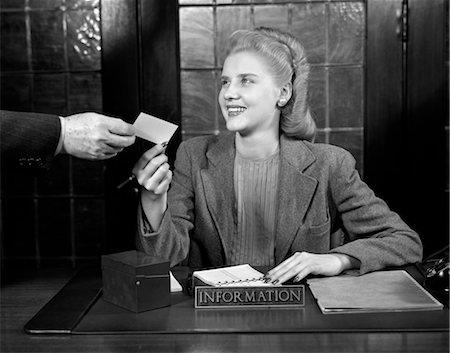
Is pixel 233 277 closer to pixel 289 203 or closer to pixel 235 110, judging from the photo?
pixel 289 203

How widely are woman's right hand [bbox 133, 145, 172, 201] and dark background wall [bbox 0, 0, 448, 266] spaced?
1.02 meters

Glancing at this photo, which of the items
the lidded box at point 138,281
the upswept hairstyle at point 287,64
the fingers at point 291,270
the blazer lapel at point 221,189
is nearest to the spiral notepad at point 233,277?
the fingers at point 291,270

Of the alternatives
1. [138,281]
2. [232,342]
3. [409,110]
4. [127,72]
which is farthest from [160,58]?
[232,342]

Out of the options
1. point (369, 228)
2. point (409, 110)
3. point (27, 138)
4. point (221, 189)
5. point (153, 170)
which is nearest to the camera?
point (27, 138)

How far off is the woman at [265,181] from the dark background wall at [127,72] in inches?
22.5

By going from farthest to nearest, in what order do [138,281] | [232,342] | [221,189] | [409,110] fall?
1. [409,110]
2. [221,189]
3. [138,281]
4. [232,342]

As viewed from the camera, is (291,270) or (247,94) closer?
(291,270)

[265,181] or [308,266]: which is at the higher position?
[265,181]

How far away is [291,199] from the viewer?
7.76 ft

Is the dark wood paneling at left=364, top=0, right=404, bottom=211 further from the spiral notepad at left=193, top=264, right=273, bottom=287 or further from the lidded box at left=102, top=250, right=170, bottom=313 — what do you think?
the lidded box at left=102, top=250, right=170, bottom=313

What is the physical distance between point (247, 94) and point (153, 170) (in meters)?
0.52

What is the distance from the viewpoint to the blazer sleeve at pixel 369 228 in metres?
2.01

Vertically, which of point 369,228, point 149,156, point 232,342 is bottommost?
point 232,342

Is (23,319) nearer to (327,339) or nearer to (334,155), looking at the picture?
(327,339)
